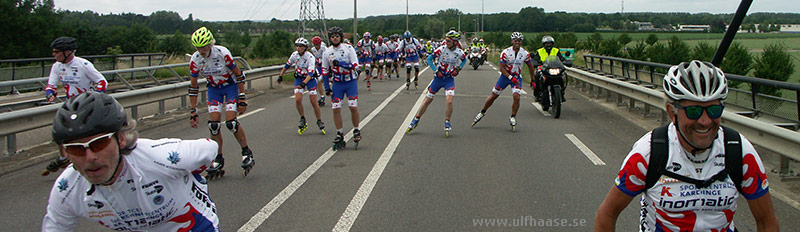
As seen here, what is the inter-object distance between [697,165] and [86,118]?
2551 mm

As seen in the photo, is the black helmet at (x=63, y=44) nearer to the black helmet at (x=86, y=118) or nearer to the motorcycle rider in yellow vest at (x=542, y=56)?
the black helmet at (x=86, y=118)

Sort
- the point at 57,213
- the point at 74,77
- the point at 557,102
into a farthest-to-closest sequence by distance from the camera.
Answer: the point at 557,102, the point at 74,77, the point at 57,213

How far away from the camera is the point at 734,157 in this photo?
8.50 ft

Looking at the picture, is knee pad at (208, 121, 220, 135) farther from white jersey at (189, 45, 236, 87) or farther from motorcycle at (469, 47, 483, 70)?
motorcycle at (469, 47, 483, 70)

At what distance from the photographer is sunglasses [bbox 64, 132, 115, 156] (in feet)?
7.43

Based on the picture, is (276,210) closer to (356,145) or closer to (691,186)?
(356,145)

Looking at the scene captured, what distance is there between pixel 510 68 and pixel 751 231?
272 inches

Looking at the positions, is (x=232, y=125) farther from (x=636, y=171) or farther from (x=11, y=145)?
(x=636, y=171)

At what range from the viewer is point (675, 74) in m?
2.72

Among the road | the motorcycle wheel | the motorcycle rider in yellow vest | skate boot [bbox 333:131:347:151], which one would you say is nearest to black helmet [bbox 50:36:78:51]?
the road

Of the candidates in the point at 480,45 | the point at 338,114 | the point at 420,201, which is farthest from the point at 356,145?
the point at 480,45

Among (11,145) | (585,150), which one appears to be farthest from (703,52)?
(11,145)

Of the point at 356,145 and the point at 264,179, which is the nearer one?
the point at 264,179

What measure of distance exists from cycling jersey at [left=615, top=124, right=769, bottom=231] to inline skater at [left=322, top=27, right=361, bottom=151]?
697 cm
